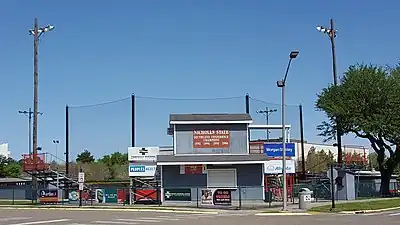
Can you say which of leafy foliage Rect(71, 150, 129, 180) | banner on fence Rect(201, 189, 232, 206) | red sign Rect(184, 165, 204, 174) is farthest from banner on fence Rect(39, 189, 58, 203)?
leafy foliage Rect(71, 150, 129, 180)

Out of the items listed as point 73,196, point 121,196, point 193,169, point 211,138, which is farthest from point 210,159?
point 73,196

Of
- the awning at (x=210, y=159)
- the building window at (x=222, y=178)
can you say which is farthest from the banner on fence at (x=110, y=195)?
the building window at (x=222, y=178)

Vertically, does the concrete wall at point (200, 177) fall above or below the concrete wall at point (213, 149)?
below

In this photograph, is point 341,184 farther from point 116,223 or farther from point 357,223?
point 116,223

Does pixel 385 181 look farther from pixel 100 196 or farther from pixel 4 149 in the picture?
pixel 4 149

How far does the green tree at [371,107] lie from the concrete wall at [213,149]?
10.3 m

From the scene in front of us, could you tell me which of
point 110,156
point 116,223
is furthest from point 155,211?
point 110,156

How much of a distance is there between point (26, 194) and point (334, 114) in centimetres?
2903

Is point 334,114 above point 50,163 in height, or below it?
above

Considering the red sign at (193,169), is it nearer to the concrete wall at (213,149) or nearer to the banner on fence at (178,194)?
the concrete wall at (213,149)

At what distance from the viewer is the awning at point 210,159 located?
44781mm

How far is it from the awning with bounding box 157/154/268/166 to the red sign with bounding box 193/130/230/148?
1.39m

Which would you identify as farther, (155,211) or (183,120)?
(183,120)

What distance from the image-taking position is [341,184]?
4709cm
